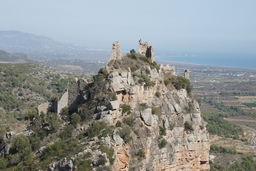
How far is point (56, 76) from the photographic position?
11406cm

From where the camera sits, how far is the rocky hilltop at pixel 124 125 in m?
28.2

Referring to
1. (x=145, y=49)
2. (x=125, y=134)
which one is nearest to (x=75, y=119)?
(x=125, y=134)

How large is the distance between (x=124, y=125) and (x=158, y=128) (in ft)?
13.1

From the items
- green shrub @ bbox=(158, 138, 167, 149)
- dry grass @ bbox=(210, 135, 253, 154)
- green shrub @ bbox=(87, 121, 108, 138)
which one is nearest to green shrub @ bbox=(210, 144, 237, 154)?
dry grass @ bbox=(210, 135, 253, 154)

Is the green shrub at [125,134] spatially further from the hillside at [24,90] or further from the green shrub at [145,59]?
the hillside at [24,90]

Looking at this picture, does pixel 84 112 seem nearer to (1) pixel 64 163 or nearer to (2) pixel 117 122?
(2) pixel 117 122

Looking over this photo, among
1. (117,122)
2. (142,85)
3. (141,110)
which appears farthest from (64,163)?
(142,85)

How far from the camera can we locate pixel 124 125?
99.6 feet

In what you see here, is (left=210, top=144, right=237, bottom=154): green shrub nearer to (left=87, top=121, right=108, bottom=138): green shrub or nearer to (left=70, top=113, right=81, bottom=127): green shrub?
(left=70, top=113, right=81, bottom=127): green shrub

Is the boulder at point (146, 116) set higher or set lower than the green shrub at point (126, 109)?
lower

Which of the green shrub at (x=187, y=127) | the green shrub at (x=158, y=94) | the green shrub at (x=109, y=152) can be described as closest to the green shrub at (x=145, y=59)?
the green shrub at (x=158, y=94)

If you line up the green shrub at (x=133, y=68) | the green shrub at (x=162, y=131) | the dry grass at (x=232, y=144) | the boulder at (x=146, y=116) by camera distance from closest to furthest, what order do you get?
the boulder at (x=146, y=116) < the green shrub at (x=162, y=131) < the green shrub at (x=133, y=68) < the dry grass at (x=232, y=144)

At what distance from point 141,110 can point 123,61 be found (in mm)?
7512

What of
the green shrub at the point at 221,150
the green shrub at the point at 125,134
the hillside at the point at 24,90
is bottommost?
the green shrub at the point at 221,150
